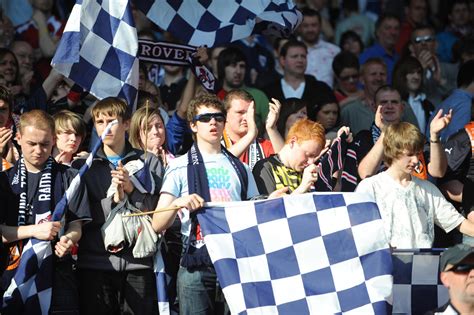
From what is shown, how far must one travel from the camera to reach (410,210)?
9367 mm

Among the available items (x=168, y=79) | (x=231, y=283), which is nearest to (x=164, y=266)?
(x=231, y=283)

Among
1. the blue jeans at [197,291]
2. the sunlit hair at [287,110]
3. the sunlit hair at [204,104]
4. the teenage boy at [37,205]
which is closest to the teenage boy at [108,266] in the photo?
the teenage boy at [37,205]

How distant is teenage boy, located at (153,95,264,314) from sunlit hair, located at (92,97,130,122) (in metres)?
0.64

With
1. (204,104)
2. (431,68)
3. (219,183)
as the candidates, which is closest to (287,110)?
(204,104)

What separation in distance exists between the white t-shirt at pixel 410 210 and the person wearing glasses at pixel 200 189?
1125 millimetres

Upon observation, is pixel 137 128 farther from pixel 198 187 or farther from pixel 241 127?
pixel 198 187

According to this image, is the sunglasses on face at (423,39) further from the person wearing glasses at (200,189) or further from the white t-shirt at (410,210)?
the person wearing glasses at (200,189)

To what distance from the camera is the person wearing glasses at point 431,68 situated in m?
13.7

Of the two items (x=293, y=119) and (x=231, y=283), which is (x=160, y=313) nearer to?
(x=231, y=283)

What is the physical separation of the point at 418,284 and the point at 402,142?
1218 mm

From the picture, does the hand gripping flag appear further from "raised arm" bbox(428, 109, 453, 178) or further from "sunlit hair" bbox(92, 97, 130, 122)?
"raised arm" bbox(428, 109, 453, 178)

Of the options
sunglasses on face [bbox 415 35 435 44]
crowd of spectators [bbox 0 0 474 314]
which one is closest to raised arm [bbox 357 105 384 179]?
crowd of spectators [bbox 0 0 474 314]

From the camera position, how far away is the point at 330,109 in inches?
457

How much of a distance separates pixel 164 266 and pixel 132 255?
263mm
